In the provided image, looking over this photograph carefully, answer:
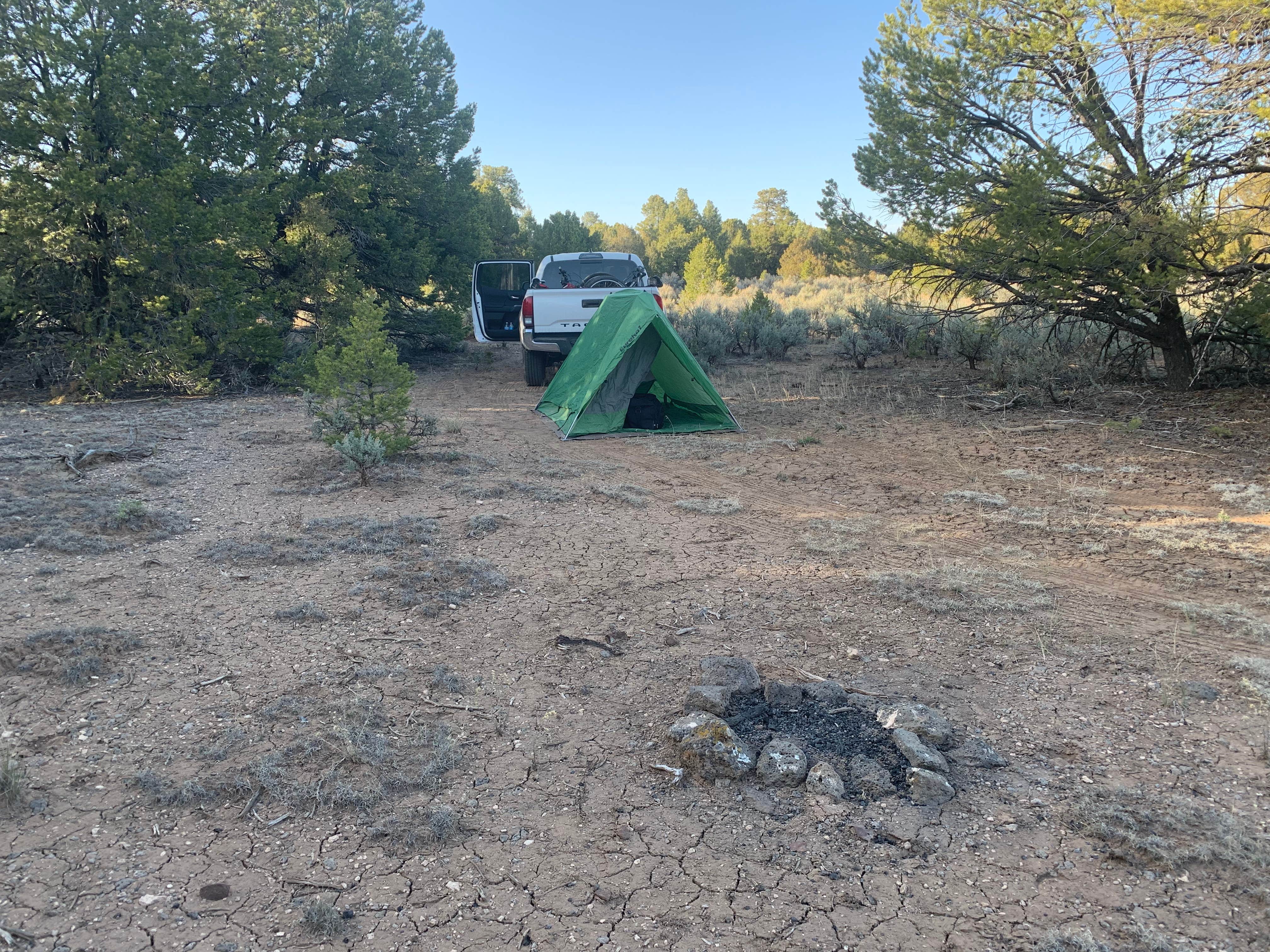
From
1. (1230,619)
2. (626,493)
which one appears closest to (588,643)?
(626,493)

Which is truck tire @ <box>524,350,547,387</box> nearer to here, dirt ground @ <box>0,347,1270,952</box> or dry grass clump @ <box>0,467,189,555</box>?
dirt ground @ <box>0,347,1270,952</box>

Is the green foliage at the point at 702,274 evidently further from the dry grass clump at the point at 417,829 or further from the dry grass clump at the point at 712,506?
the dry grass clump at the point at 417,829

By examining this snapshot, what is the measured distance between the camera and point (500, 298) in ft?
54.0

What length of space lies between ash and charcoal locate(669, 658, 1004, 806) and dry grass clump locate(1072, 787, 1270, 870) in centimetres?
41

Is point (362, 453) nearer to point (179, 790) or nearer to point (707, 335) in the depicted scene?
point (179, 790)

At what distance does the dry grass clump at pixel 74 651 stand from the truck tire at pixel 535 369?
33.7 ft

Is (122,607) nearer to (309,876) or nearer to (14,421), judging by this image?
(309,876)

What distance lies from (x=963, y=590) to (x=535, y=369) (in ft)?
33.8

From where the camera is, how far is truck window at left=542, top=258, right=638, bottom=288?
44.5 feet

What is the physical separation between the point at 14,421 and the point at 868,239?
1134cm

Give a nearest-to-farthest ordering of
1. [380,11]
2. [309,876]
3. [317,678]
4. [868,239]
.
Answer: [309,876], [317,678], [868,239], [380,11]

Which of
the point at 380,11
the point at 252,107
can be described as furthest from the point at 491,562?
the point at 380,11

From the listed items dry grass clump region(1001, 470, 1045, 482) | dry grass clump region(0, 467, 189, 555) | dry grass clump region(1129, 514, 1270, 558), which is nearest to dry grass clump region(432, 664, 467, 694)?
dry grass clump region(0, 467, 189, 555)

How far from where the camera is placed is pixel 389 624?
4.57 m
